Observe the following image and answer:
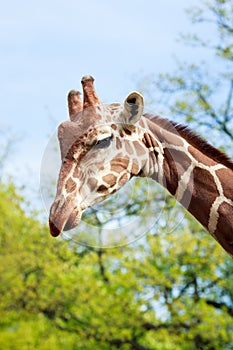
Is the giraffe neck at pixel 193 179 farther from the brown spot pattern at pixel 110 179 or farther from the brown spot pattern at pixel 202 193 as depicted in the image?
the brown spot pattern at pixel 110 179

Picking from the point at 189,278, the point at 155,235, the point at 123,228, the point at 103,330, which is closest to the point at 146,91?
the point at 155,235

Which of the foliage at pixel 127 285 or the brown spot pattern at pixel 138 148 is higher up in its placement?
the brown spot pattern at pixel 138 148

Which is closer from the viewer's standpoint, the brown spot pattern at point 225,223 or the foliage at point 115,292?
the brown spot pattern at point 225,223

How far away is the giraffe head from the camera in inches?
156

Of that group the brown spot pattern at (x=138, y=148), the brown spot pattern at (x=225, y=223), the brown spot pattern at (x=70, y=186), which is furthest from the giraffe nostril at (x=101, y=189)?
the brown spot pattern at (x=225, y=223)

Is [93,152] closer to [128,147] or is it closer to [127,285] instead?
[128,147]

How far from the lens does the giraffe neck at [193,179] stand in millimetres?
4445

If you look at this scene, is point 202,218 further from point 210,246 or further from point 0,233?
point 0,233

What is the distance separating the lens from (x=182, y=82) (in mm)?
15367

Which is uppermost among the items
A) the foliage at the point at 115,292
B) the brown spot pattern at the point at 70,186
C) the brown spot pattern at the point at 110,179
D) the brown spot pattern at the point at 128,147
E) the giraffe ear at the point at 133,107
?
the giraffe ear at the point at 133,107

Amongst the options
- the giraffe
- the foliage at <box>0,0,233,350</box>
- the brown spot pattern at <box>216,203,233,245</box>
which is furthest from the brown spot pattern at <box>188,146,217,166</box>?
the foliage at <box>0,0,233,350</box>

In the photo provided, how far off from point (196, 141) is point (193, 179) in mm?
300

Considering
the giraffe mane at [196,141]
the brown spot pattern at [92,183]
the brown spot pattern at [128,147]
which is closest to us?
the brown spot pattern at [92,183]

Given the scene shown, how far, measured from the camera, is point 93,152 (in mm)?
4172
